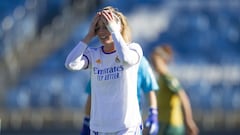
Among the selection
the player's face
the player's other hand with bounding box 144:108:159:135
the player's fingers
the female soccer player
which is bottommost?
the player's other hand with bounding box 144:108:159:135

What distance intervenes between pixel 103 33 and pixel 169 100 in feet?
9.51

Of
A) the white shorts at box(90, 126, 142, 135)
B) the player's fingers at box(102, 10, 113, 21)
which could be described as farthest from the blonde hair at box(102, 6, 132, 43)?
the white shorts at box(90, 126, 142, 135)

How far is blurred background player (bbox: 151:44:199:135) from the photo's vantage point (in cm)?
837

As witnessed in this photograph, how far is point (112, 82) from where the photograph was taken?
5.77 m

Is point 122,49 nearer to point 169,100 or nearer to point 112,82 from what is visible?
point 112,82

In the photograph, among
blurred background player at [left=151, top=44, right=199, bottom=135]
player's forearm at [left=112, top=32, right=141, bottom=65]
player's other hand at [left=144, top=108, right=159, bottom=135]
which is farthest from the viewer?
blurred background player at [left=151, top=44, right=199, bottom=135]

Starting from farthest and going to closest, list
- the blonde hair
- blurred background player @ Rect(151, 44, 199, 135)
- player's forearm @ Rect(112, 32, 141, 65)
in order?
blurred background player @ Rect(151, 44, 199, 135) → the blonde hair → player's forearm @ Rect(112, 32, 141, 65)

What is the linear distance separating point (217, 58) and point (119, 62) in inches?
424

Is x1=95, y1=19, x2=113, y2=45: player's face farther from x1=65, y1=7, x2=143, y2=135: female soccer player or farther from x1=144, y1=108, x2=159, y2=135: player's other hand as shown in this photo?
x1=144, y1=108, x2=159, y2=135: player's other hand

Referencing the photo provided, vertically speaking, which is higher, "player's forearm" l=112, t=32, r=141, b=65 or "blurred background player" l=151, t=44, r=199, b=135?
"player's forearm" l=112, t=32, r=141, b=65

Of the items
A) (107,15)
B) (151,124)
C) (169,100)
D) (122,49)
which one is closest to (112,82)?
(122,49)

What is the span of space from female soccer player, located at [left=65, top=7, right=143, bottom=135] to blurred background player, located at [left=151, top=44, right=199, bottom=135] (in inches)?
99.4

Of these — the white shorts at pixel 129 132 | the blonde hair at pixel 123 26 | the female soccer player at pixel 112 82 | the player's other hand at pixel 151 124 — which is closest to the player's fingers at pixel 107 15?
the female soccer player at pixel 112 82

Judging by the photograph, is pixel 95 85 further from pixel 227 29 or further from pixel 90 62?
pixel 227 29
